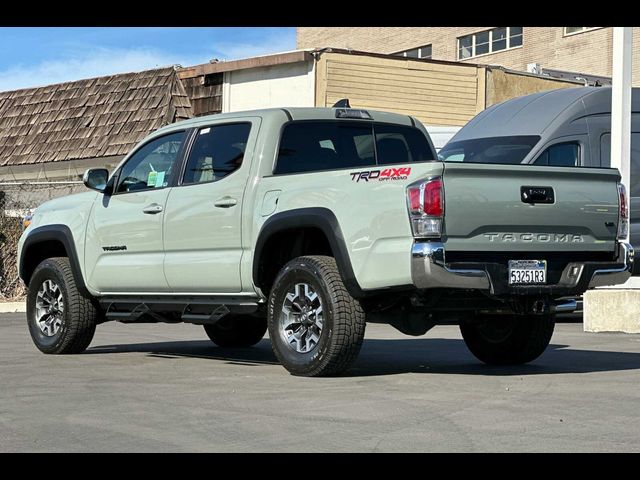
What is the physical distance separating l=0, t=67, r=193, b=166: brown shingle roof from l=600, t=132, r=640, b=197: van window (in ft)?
50.6

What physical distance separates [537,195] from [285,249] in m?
2.07

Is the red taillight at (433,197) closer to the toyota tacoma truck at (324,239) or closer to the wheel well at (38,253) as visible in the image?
the toyota tacoma truck at (324,239)

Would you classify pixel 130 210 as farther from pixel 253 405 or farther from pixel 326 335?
pixel 253 405

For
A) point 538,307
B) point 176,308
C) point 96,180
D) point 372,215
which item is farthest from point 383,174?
point 96,180

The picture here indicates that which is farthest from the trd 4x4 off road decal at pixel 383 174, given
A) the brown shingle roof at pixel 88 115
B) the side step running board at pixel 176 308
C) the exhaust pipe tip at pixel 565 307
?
the brown shingle roof at pixel 88 115

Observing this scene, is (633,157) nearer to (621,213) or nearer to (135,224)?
(621,213)

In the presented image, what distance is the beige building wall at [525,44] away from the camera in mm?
43875

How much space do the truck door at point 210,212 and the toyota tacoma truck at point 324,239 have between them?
0.01m

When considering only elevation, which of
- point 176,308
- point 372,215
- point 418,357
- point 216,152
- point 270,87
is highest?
point 270,87

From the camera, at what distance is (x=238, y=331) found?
39.9ft

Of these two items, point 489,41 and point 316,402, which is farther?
point 489,41

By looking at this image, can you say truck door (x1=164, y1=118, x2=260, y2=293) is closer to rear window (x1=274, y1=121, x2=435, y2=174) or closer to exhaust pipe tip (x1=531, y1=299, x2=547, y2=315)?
rear window (x1=274, y1=121, x2=435, y2=174)

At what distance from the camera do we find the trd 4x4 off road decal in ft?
27.8

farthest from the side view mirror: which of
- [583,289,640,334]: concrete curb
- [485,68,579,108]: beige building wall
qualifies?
[485,68,579,108]: beige building wall
